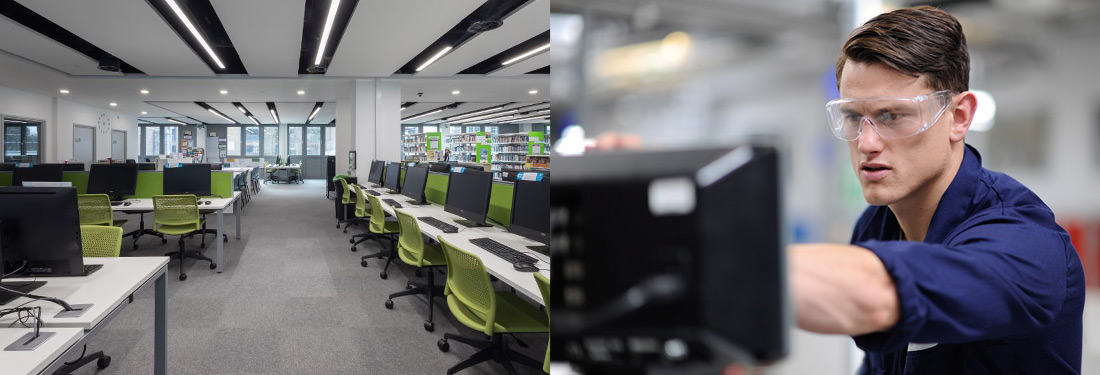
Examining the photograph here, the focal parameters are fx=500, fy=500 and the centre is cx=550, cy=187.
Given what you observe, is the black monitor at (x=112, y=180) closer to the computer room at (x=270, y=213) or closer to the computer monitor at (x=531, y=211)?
the computer room at (x=270, y=213)

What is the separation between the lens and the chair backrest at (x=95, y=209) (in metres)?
3.93

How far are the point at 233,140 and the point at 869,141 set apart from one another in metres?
18.8

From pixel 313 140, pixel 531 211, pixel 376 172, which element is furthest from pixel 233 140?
pixel 531 211

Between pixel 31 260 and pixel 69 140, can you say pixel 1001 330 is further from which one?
pixel 69 140

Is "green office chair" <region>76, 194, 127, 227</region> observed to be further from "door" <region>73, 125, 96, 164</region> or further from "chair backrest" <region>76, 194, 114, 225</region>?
"door" <region>73, 125, 96, 164</region>

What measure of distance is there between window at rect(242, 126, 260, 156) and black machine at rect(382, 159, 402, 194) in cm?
1292

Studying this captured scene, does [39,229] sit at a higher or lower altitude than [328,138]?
lower

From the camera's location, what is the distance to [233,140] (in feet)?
52.6

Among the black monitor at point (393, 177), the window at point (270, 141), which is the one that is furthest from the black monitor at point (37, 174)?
the window at point (270, 141)

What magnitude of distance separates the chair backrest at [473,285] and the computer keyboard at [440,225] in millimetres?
779

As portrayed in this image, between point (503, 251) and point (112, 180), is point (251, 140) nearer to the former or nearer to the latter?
point (112, 180)

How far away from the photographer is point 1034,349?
67 centimetres

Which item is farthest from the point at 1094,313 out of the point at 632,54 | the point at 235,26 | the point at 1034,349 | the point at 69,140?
the point at 69,140

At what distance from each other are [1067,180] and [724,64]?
2622 millimetres
